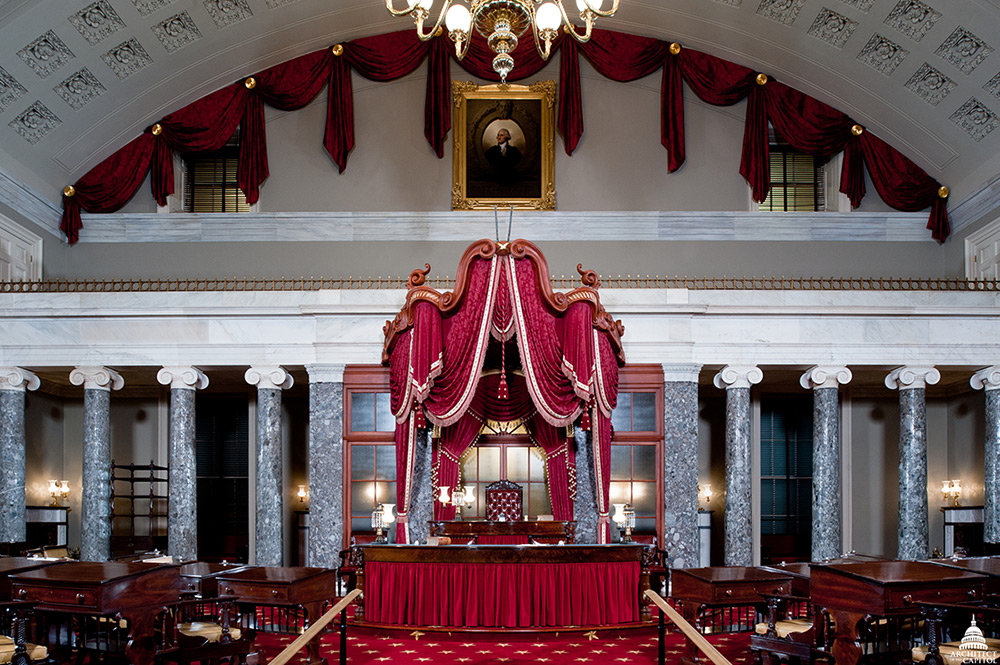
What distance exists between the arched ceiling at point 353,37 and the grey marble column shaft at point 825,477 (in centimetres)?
516

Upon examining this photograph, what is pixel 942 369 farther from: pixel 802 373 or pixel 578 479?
pixel 578 479

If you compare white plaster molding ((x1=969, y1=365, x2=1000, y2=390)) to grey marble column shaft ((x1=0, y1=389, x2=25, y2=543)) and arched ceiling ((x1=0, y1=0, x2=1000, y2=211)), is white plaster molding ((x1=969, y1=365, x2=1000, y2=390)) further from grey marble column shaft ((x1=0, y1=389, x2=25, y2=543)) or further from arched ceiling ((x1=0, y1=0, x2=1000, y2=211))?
grey marble column shaft ((x1=0, y1=389, x2=25, y2=543))

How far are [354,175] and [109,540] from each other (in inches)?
287

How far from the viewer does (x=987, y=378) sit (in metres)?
13.5

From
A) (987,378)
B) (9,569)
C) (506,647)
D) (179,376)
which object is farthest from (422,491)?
(987,378)

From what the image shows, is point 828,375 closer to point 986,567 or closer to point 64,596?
point 986,567

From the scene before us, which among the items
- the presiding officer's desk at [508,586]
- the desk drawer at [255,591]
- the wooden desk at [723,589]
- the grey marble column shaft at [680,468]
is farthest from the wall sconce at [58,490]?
the wooden desk at [723,589]

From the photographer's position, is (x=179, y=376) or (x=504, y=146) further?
(x=504, y=146)

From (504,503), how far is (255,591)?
19.5ft

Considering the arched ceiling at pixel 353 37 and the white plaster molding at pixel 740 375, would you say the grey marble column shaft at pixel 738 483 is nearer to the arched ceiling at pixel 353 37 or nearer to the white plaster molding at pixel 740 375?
the white plaster molding at pixel 740 375

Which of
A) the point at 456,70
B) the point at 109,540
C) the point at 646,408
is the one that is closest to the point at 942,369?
the point at 646,408

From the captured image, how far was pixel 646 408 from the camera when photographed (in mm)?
13594

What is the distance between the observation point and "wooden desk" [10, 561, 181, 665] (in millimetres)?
6766

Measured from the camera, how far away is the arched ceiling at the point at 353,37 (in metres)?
14.8
